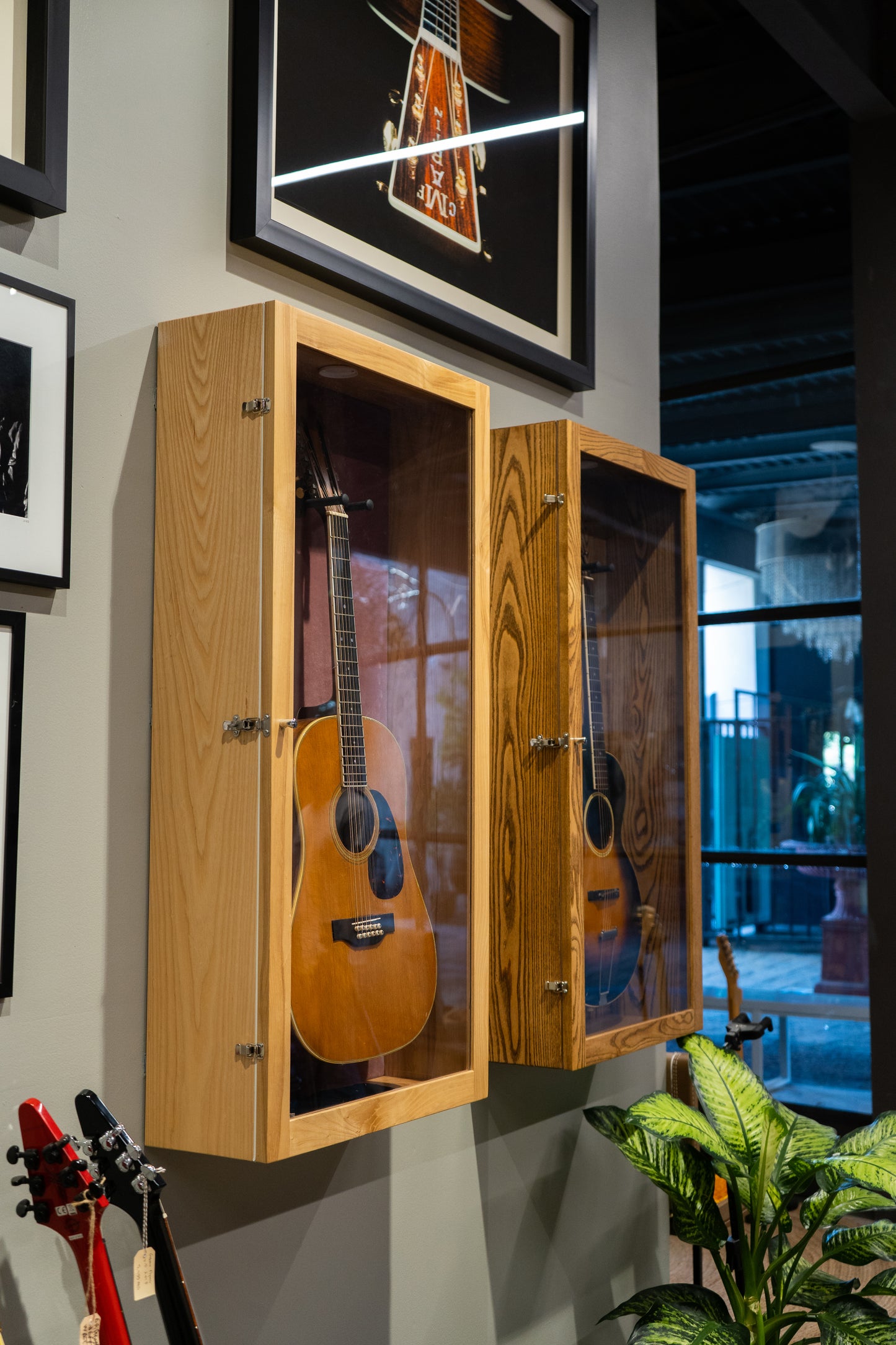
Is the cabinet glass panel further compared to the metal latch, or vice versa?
the cabinet glass panel

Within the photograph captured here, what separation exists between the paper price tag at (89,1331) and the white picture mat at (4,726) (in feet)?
1.34

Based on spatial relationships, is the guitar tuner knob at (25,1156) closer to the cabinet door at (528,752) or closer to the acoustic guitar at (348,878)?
the acoustic guitar at (348,878)

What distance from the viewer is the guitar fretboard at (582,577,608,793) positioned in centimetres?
208

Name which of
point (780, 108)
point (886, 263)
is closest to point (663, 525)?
point (886, 263)

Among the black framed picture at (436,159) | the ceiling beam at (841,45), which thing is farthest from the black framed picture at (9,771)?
the ceiling beam at (841,45)

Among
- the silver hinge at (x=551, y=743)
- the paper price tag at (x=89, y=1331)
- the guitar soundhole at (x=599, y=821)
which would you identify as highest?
the silver hinge at (x=551, y=743)

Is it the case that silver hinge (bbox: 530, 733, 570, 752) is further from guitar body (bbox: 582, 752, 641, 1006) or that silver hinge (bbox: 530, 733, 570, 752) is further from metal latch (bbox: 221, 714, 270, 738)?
metal latch (bbox: 221, 714, 270, 738)

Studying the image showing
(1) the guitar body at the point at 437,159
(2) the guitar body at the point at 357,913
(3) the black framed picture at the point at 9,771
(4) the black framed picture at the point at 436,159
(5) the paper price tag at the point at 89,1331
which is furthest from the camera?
(1) the guitar body at the point at 437,159

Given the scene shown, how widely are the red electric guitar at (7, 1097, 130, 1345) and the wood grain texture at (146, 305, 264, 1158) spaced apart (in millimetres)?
195

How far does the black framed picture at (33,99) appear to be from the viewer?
1.37m

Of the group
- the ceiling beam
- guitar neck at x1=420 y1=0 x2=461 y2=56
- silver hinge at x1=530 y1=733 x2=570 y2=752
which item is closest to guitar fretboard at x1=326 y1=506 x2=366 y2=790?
silver hinge at x1=530 y1=733 x2=570 y2=752

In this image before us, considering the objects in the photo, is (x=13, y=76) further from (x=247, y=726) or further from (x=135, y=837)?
(x=135, y=837)

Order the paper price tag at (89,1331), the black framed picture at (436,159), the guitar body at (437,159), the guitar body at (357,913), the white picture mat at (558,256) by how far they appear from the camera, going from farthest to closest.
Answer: the guitar body at (437,159), the white picture mat at (558,256), the black framed picture at (436,159), the guitar body at (357,913), the paper price tag at (89,1331)

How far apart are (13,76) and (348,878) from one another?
1.00m
